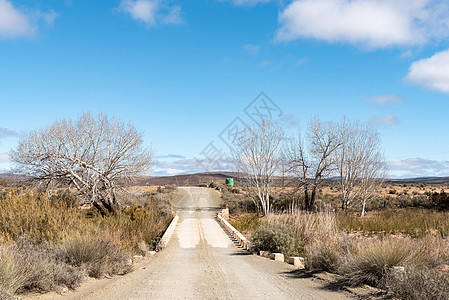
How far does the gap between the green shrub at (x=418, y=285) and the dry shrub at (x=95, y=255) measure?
6653 mm

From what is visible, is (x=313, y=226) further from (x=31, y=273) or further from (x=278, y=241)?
(x=31, y=273)

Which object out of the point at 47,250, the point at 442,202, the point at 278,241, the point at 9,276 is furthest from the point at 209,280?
the point at 442,202

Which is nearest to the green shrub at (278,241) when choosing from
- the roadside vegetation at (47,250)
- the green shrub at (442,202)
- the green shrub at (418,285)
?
the roadside vegetation at (47,250)

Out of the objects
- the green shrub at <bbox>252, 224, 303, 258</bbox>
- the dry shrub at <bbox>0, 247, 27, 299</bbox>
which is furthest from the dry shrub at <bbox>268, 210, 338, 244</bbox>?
the dry shrub at <bbox>0, 247, 27, 299</bbox>

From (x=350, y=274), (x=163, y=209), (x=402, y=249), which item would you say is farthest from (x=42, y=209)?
(x=163, y=209)

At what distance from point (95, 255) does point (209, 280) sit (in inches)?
117

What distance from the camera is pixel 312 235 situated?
1470 centimetres

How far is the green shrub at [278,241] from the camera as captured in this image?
1382 centimetres

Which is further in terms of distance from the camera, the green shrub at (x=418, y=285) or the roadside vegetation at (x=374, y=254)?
the roadside vegetation at (x=374, y=254)

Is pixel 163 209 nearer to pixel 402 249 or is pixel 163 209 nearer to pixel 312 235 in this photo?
pixel 312 235

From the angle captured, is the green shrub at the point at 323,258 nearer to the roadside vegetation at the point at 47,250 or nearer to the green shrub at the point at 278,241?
the green shrub at the point at 278,241

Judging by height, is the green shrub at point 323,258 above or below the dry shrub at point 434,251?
below

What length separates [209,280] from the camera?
9234 millimetres

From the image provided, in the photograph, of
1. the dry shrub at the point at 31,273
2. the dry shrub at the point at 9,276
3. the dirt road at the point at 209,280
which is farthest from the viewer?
the dirt road at the point at 209,280
